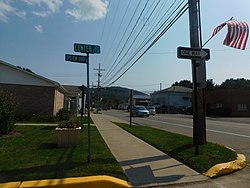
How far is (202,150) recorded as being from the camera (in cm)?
944

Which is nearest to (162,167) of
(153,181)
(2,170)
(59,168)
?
(153,181)

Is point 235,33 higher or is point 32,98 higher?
point 235,33

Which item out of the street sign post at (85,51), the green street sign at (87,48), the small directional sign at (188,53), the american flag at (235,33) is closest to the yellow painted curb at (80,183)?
the street sign post at (85,51)

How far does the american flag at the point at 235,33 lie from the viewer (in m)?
11.0

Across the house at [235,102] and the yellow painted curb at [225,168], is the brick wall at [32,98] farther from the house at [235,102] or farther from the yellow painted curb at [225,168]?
the house at [235,102]

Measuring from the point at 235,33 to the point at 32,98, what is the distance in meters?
19.3

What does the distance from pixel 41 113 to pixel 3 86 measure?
3.87 metres

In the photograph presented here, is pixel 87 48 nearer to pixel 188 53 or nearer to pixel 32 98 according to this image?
pixel 188 53

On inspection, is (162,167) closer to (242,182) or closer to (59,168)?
(242,182)

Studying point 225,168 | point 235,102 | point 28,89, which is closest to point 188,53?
point 225,168

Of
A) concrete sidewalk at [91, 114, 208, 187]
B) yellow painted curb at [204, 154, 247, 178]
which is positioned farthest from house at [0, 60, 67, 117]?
yellow painted curb at [204, 154, 247, 178]

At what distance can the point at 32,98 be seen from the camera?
84.6 feet

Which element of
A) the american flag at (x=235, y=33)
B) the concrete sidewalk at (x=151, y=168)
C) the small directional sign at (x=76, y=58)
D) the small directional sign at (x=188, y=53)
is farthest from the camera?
the american flag at (x=235, y=33)

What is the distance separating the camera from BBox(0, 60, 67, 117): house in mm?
25016
